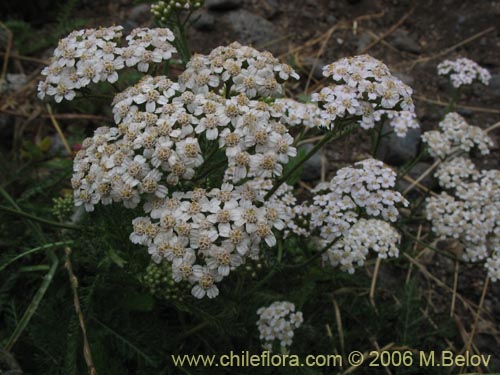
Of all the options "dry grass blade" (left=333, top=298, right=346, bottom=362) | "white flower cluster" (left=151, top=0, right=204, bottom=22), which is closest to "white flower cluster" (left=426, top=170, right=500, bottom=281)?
"dry grass blade" (left=333, top=298, right=346, bottom=362)

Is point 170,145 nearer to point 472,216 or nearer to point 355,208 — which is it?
point 355,208

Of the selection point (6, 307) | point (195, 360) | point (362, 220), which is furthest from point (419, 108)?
point (6, 307)

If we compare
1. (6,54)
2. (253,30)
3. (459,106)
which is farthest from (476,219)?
(6,54)

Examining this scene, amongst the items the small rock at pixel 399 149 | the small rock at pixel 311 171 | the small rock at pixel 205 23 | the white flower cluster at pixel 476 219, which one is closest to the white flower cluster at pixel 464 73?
the small rock at pixel 399 149

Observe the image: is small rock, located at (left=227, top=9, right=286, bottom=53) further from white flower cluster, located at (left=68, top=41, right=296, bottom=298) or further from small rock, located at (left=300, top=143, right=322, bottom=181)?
white flower cluster, located at (left=68, top=41, right=296, bottom=298)

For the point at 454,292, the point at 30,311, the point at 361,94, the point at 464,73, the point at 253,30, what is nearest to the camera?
the point at 361,94

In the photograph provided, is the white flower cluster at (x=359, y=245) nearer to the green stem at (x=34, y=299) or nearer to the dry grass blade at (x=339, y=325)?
the dry grass blade at (x=339, y=325)
